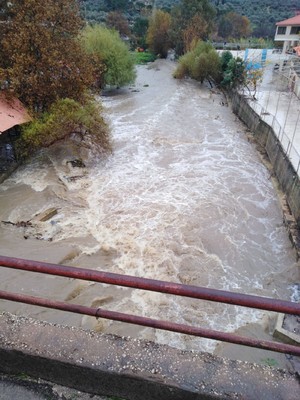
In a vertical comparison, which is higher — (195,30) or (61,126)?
(195,30)

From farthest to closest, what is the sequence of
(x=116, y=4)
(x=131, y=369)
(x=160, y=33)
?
(x=116, y=4)
(x=160, y=33)
(x=131, y=369)

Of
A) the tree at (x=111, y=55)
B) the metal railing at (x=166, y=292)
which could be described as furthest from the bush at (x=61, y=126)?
the tree at (x=111, y=55)

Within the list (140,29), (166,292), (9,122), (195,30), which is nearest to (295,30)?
(195,30)

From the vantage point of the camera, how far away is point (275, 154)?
54.4ft

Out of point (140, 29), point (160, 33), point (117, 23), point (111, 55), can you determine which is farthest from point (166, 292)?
point (140, 29)

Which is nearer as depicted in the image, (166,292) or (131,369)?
(166,292)

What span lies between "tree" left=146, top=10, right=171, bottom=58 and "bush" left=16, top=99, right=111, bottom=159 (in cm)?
3772

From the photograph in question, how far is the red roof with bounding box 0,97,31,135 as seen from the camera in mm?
12303

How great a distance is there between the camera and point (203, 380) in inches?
77.2

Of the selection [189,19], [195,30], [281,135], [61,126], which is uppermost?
[189,19]

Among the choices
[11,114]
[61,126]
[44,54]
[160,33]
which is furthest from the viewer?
[160,33]

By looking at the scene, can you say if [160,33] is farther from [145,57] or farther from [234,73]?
[234,73]

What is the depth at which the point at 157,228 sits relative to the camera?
36.8 ft

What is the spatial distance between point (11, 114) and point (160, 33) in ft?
138
